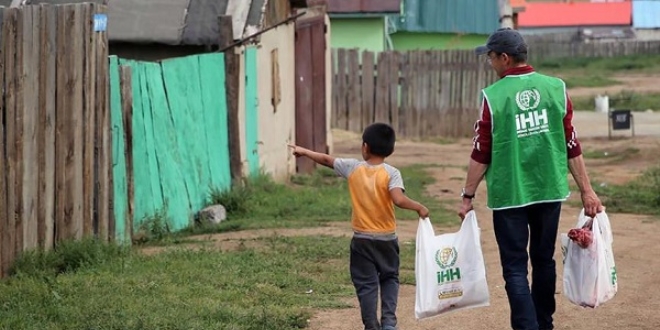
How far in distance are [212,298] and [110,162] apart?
2199mm

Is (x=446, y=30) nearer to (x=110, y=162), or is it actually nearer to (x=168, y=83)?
(x=168, y=83)

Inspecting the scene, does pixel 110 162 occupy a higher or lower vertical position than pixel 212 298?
higher

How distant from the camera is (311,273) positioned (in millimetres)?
9844

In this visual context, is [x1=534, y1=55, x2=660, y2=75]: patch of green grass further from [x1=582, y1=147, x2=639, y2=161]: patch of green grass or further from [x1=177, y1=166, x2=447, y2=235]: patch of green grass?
[x1=177, y1=166, x2=447, y2=235]: patch of green grass

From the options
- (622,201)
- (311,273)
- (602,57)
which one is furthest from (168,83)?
(602,57)

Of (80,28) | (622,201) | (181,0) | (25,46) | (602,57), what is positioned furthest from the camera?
(602,57)

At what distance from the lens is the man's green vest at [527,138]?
698 centimetres

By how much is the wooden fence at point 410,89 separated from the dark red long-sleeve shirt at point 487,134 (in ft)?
61.0

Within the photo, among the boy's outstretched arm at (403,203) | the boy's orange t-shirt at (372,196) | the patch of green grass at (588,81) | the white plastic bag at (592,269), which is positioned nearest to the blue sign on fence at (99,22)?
the boy's orange t-shirt at (372,196)

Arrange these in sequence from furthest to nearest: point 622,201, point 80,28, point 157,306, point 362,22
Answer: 1. point 362,22
2. point 622,201
3. point 80,28
4. point 157,306

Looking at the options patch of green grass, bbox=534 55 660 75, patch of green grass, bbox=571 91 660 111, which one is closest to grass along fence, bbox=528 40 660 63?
patch of green grass, bbox=534 55 660 75

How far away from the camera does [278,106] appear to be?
16656mm

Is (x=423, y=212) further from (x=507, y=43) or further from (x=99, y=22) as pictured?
(x=99, y=22)

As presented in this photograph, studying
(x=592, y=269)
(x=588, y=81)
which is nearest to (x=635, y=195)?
(x=592, y=269)
